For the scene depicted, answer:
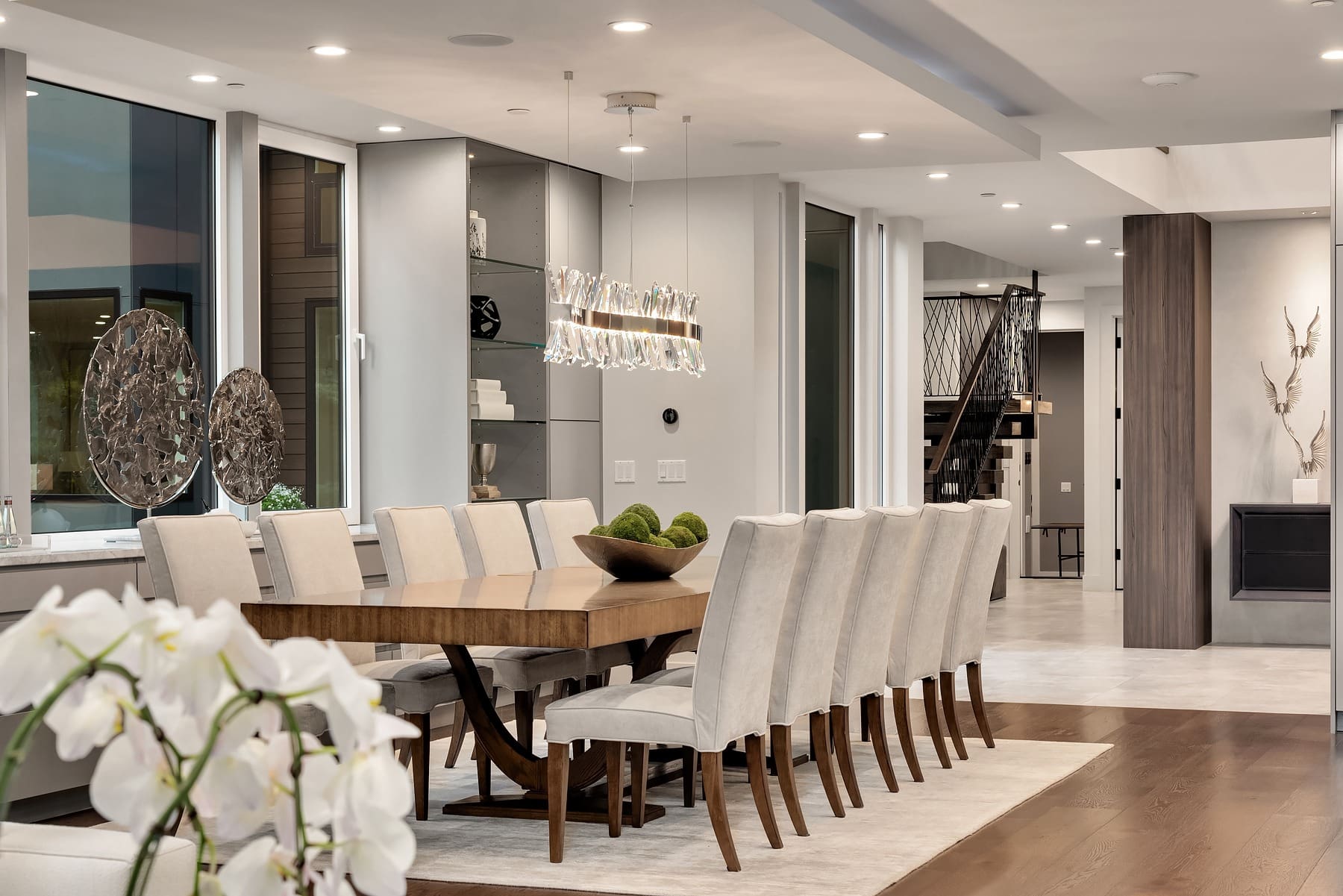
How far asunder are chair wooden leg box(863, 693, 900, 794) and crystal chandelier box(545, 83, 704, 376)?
1.43 meters

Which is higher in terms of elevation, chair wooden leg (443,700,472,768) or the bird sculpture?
the bird sculpture

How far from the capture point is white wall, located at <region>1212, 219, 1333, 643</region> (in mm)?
9305

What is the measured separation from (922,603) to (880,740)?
1.64 ft

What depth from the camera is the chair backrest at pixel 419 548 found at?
5.27 metres

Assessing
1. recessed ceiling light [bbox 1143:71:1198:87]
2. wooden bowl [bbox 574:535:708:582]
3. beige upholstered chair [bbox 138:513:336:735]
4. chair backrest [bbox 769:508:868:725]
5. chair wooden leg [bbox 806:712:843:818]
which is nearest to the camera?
chair backrest [bbox 769:508:868:725]

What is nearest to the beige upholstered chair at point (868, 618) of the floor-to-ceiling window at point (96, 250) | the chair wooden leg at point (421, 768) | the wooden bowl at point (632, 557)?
the wooden bowl at point (632, 557)

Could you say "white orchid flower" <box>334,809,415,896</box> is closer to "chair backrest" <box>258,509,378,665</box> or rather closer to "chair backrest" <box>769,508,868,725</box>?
"chair backrest" <box>769,508,868,725</box>

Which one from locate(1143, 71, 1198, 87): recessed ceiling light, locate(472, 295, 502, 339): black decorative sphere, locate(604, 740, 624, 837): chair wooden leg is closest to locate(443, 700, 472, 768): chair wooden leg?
locate(604, 740, 624, 837): chair wooden leg

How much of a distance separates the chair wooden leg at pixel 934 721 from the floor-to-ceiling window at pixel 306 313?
3.02 meters

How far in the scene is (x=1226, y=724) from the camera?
6.41 m

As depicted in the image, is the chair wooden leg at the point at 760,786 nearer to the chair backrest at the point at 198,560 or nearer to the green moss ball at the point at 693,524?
the green moss ball at the point at 693,524

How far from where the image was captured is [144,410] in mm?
5695

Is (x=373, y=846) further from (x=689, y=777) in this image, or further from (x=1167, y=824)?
(x=1167, y=824)

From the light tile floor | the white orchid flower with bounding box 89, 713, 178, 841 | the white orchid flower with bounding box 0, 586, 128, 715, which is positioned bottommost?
the light tile floor
